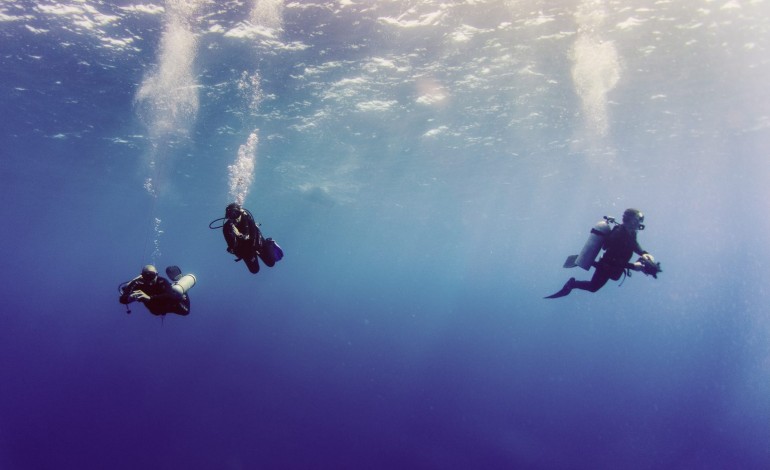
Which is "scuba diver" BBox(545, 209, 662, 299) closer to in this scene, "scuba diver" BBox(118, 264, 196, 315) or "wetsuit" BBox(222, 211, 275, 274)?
"wetsuit" BBox(222, 211, 275, 274)

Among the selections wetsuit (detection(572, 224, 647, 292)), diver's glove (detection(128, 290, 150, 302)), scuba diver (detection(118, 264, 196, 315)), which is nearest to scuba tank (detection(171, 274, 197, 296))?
scuba diver (detection(118, 264, 196, 315))

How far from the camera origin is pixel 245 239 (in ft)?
19.4

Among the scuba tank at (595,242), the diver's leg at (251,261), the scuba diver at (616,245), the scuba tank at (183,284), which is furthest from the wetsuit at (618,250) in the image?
the scuba tank at (183,284)

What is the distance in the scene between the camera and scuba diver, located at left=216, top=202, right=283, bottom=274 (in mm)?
5738

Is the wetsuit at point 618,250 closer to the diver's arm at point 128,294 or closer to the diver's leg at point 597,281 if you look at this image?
the diver's leg at point 597,281

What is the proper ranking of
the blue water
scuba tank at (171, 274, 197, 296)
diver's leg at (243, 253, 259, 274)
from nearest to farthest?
1. scuba tank at (171, 274, 197, 296)
2. diver's leg at (243, 253, 259, 274)
3. the blue water

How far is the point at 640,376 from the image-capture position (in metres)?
25.5

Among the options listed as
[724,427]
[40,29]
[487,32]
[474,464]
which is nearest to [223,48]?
[40,29]

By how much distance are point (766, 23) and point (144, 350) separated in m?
34.4

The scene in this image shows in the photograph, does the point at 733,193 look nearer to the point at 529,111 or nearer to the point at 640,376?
the point at 640,376

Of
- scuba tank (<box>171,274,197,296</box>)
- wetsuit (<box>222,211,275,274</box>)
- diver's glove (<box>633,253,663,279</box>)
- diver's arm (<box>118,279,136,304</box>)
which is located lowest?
diver's arm (<box>118,279,136,304</box>)

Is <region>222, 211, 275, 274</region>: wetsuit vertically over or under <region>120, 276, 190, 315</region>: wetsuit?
over

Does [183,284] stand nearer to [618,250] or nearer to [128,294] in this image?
[128,294]

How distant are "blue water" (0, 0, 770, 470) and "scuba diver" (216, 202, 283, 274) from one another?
25.4ft
